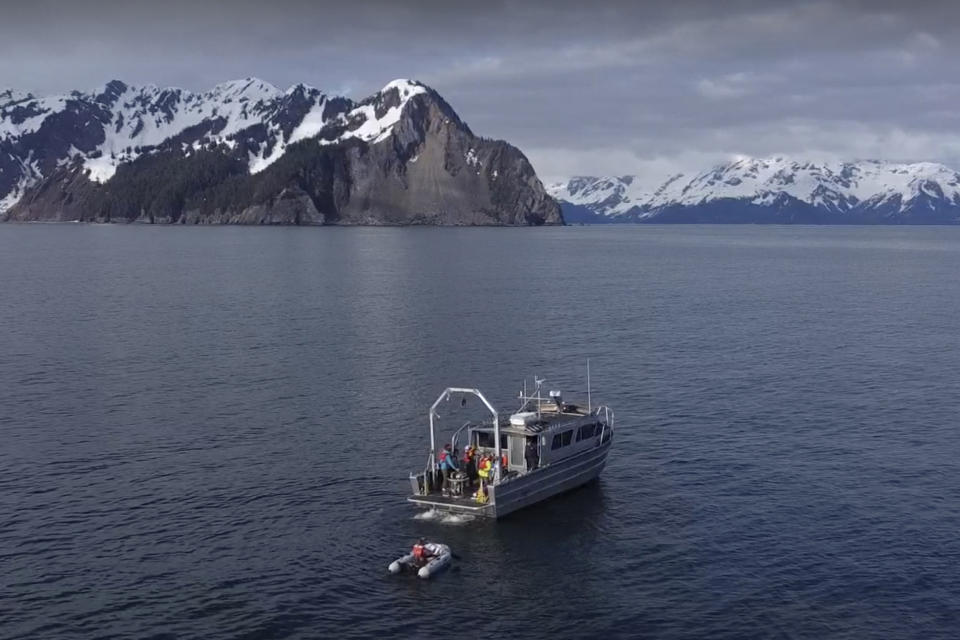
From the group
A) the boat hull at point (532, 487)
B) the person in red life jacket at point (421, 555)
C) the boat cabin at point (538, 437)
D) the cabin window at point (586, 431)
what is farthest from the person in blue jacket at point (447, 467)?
the person in red life jacket at point (421, 555)

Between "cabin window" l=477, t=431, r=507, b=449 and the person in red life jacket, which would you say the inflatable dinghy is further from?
"cabin window" l=477, t=431, r=507, b=449

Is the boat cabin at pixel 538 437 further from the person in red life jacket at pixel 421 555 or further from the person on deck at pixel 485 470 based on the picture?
the person in red life jacket at pixel 421 555

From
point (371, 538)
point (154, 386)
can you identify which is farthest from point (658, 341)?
point (371, 538)

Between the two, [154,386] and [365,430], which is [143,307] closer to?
[154,386]

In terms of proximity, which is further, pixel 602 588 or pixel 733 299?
pixel 733 299

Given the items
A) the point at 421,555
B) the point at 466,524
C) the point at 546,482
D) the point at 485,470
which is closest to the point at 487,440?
the point at 485,470
